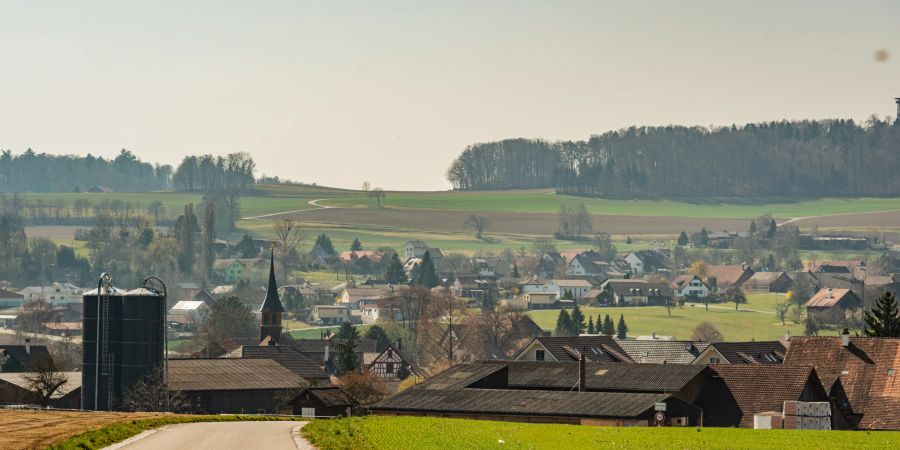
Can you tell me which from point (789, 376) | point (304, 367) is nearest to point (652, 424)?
point (789, 376)

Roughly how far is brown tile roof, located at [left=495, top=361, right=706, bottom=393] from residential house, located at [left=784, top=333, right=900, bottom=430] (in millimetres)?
4460

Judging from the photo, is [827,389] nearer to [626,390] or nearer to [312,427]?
[626,390]

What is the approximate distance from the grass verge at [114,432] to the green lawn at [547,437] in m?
4.22

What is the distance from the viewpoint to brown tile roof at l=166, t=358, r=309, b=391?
95312mm

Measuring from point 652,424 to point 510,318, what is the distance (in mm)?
104370

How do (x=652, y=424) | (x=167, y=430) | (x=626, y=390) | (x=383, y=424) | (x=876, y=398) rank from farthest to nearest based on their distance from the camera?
1. (x=626, y=390)
2. (x=876, y=398)
3. (x=652, y=424)
4. (x=383, y=424)
5. (x=167, y=430)

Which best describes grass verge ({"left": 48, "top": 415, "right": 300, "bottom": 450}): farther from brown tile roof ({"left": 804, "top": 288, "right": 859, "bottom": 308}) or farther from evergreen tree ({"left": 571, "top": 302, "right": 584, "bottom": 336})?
brown tile roof ({"left": 804, "top": 288, "right": 859, "bottom": 308})

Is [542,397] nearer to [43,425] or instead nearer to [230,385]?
[43,425]

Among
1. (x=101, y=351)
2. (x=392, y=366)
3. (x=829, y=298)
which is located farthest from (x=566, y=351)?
(x=829, y=298)

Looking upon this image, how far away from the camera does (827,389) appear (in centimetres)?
6719

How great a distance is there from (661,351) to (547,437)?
62.0m

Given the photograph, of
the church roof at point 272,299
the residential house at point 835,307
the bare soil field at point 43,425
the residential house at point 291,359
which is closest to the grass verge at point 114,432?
the bare soil field at point 43,425

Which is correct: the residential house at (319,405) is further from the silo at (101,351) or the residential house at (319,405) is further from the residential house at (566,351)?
the residential house at (566,351)

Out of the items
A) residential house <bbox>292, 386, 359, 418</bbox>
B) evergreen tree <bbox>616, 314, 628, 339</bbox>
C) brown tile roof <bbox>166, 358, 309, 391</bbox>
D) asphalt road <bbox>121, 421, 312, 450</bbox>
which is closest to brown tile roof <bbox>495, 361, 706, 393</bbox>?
residential house <bbox>292, 386, 359, 418</bbox>
